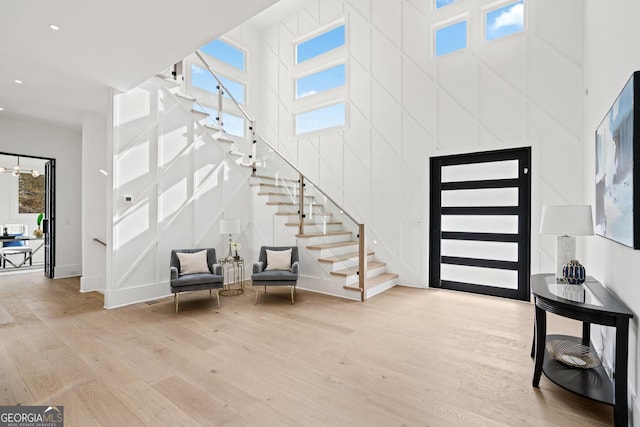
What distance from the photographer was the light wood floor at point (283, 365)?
85.0 inches

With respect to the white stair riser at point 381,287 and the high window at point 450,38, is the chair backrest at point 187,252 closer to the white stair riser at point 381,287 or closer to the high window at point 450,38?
the white stair riser at point 381,287

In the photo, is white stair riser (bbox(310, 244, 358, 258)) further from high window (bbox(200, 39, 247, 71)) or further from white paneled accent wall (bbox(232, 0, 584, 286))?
high window (bbox(200, 39, 247, 71))

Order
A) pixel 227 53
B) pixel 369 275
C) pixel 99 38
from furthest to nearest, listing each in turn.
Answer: pixel 227 53, pixel 369 275, pixel 99 38

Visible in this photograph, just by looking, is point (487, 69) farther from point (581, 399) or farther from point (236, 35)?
point (236, 35)

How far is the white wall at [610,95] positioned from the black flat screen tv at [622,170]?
5.5 inches

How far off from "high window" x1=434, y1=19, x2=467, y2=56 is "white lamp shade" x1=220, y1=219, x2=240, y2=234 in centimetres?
482

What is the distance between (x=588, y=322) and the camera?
7.16 ft

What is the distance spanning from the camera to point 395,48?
607cm

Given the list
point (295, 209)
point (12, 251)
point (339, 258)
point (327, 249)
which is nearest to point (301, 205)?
point (295, 209)

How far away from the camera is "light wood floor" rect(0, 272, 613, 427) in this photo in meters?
2.16

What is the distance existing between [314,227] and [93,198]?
13.9 feet

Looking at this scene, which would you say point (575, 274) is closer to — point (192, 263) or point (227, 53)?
point (192, 263)

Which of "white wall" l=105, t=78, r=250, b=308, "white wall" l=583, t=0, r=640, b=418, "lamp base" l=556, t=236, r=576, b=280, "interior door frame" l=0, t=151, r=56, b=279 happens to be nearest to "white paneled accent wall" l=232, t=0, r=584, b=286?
"white wall" l=583, t=0, r=640, b=418

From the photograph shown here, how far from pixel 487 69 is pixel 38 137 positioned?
Answer: 884 centimetres
